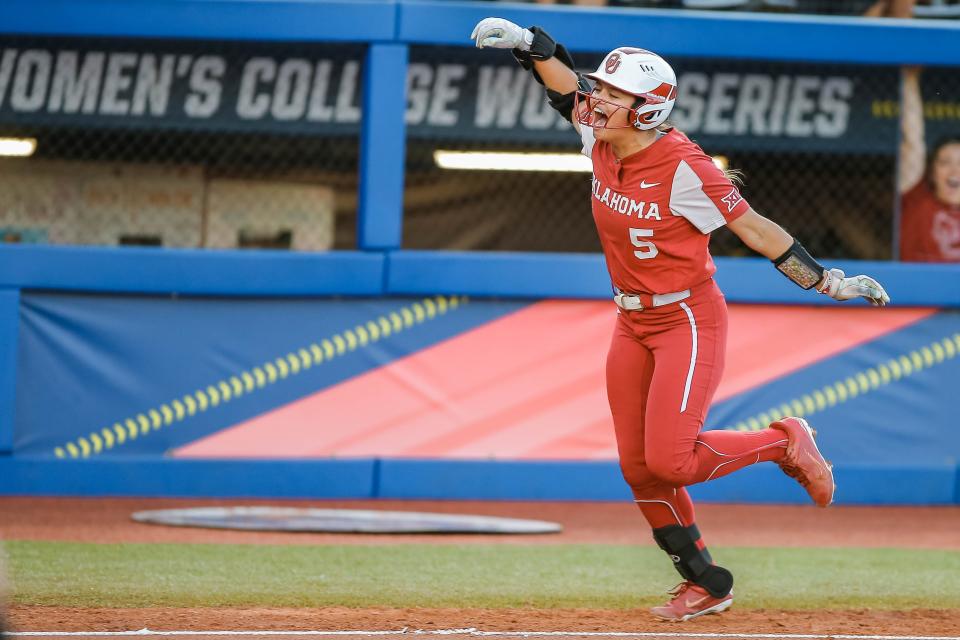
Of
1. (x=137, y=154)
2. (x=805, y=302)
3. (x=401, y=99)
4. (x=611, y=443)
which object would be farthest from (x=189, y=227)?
(x=805, y=302)

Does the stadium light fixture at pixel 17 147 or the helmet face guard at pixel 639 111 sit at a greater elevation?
the stadium light fixture at pixel 17 147

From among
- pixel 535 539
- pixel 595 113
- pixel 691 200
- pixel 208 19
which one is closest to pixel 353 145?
pixel 208 19

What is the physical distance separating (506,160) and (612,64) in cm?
508

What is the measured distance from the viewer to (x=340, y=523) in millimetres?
8023

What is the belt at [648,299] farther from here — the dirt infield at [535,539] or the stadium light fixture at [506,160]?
the stadium light fixture at [506,160]

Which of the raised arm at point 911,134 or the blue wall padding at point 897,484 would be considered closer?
the blue wall padding at point 897,484

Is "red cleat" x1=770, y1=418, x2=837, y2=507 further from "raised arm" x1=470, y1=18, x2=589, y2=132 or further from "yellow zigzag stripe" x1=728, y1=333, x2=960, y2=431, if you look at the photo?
"yellow zigzag stripe" x1=728, y1=333, x2=960, y2=431

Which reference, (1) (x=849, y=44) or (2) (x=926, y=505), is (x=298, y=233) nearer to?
(1) (x=849, y=44)

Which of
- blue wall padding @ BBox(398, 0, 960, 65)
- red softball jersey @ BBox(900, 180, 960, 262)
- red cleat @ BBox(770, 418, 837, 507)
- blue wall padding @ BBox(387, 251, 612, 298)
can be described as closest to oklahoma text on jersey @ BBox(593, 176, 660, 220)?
red cleat @ BBox(770, 418, 837, 507)

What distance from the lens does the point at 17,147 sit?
31.7 feet

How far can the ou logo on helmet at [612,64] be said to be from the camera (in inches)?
204

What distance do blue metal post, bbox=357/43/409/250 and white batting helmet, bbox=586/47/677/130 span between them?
14.6 feet

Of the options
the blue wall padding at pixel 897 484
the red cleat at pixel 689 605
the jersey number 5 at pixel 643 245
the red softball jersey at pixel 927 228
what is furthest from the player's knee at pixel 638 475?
the red softball jersey at pixel 927 228

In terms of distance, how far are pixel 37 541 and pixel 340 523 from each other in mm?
1753
